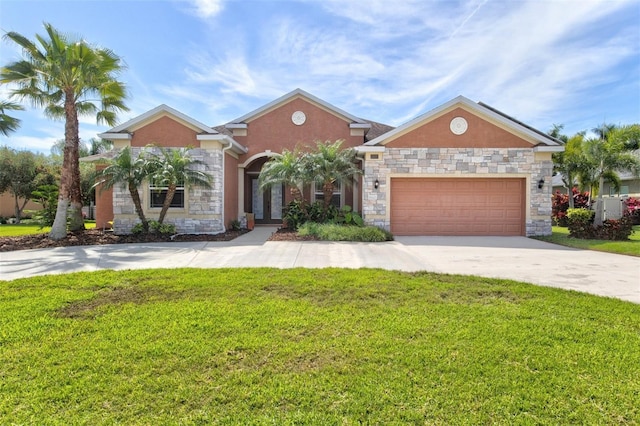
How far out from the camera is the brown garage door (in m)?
13.8

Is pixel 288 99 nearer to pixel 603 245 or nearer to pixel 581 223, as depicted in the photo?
pixel 581 223

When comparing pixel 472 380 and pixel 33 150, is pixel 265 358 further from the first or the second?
pixel 33 150

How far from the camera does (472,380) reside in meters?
3.10

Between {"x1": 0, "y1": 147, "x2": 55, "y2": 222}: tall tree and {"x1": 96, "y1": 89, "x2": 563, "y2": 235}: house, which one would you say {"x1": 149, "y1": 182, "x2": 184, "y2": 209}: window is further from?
{"x1": 0, "y1": 147, "x2": 55, "y2": 222}: tall tree

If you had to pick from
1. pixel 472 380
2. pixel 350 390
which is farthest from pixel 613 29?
pixel 350 390

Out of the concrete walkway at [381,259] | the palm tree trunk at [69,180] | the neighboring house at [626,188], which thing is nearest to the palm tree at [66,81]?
the palm tree trunk at [69,180]

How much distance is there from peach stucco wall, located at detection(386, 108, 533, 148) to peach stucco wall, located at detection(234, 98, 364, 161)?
3.42m

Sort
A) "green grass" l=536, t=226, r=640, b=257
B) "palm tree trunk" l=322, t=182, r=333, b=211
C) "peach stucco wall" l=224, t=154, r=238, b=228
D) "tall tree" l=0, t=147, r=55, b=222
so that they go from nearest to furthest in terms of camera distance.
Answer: "green grass" l=536, t=226, r=640, b=257 → "palm tree trunk" l=322, t=182, r=333, b=211 → "peach stucco wall" l=224, t=154, r=238, b=228 → "tall tree" l=0, t=147, r=55, b=222

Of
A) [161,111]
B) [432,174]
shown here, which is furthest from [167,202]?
[432,174]

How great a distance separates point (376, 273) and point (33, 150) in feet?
108

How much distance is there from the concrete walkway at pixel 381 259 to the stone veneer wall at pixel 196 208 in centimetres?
261

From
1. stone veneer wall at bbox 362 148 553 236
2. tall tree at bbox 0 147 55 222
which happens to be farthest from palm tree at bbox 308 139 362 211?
tall tree at bbox 0 147 55 222

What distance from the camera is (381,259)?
866cm

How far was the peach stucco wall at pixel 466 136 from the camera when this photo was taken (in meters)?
13.6
